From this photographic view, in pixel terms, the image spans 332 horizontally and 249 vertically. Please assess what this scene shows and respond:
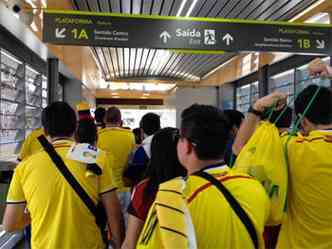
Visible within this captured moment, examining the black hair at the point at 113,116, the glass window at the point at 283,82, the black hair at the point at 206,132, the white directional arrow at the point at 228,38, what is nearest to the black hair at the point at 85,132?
Answer: the black hair at the point at 113,116

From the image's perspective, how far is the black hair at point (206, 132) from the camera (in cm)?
136

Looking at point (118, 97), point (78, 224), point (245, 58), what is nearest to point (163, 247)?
point (78, 224)

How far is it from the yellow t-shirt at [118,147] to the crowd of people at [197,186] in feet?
7.20

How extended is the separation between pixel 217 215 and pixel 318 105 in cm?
89

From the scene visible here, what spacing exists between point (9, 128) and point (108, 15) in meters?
A: 1.92

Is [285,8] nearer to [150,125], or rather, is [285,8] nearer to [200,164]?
[150,125]

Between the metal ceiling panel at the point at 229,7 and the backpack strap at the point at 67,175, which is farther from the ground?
the metal ceiling panel at the point at 229,7

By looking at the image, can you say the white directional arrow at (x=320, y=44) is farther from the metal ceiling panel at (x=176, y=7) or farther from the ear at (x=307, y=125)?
the ear at (x=307, y=125)

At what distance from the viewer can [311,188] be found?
1839mm

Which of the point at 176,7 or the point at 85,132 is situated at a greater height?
the point at 176,7

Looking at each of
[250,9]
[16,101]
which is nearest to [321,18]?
[250,9]

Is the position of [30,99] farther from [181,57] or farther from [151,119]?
[181,57]

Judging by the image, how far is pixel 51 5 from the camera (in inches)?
222

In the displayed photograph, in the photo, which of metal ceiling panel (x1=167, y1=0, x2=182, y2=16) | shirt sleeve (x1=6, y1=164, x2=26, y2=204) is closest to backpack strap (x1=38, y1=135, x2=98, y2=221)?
shirt sleeve (x1=6, y1=164, x2=26, y2=204)
